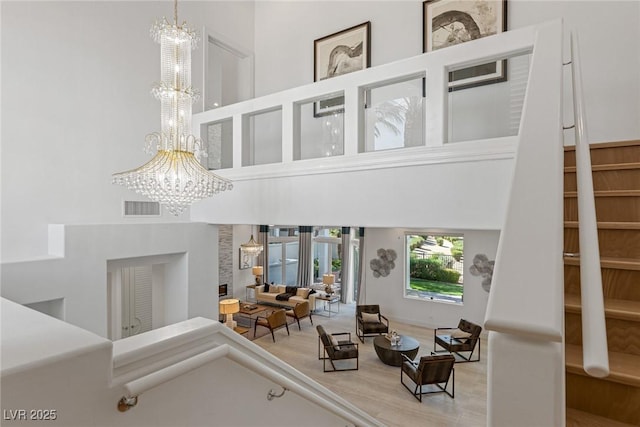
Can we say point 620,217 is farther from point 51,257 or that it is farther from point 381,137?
point 51,257

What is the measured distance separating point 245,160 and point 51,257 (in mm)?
2240

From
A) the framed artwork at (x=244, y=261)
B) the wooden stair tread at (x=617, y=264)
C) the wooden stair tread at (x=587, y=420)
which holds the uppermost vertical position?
the wooden stair tread at (x=617, y=264)

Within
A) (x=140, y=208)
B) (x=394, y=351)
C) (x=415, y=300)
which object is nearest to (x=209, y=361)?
(x=140, y=208)

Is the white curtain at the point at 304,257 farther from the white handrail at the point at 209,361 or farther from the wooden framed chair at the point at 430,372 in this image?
the white handrail at the point at 209,361

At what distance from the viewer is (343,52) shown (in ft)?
18.6

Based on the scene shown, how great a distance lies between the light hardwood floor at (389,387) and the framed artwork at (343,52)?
5.52m

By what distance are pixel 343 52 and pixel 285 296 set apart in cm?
742

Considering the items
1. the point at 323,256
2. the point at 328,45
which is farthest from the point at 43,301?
the point at 323,256

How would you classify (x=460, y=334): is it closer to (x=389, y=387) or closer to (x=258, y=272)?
(x=389, y=387)

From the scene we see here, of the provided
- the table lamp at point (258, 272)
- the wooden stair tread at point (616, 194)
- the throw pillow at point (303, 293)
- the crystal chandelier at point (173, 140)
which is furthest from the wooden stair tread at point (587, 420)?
the table lamp at point (258, 272)

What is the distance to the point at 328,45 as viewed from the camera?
5.80 m

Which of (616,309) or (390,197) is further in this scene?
(390,197)

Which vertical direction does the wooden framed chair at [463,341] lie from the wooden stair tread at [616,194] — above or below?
below

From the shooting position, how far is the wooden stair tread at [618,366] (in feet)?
3.96
